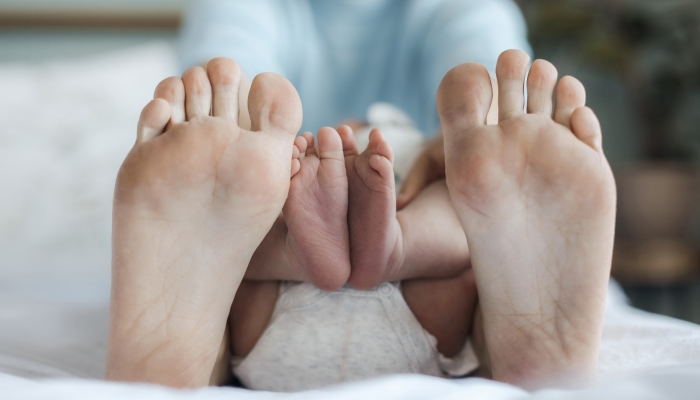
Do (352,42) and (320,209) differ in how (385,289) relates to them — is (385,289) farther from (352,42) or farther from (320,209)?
(352,42)

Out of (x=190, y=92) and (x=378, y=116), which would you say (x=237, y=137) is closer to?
(x=190, y=92)

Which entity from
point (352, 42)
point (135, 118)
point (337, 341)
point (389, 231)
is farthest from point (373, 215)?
point (135, 118)

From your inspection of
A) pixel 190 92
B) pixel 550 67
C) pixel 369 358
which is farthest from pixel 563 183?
pixel 190 92

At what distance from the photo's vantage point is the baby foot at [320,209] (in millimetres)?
506

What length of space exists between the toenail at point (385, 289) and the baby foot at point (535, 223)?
0.30 feet

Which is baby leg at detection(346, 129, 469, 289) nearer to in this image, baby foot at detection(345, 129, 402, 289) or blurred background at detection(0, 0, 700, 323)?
baby foot at detection(345, 129, 402, 289)

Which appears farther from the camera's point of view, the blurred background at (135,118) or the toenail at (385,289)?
the blurred background at (135,118)

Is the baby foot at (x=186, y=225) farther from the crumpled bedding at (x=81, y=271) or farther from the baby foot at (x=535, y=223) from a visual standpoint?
the baby foot at (x=535, y=223)

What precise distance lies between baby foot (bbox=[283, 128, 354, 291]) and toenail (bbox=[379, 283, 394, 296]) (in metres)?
0.05

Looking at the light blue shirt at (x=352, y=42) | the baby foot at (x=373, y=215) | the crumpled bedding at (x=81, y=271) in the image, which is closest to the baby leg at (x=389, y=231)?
the baby foot at (x=373, y=215)

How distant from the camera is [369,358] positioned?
0.54 metres

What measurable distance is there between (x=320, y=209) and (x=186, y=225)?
13cm

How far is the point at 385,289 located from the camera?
552mm

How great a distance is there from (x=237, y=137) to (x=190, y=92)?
7cm
